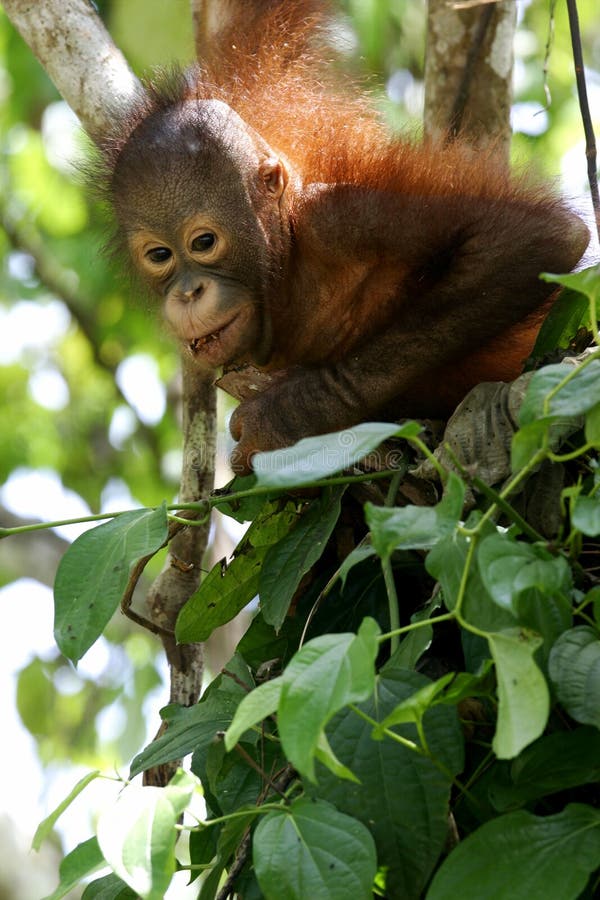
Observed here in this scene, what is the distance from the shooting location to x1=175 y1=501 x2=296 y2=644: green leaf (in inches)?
86.2

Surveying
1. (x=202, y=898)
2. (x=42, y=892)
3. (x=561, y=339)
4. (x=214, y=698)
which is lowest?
(x=42, y=892)

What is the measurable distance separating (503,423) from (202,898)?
914mm

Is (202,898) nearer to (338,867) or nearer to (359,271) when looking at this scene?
(338,867)

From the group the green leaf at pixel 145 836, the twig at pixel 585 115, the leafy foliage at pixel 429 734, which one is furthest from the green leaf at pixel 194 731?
the twig at pixel 585 115

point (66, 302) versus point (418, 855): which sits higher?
point (66, 302)

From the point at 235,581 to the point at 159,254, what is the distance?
3.07ft

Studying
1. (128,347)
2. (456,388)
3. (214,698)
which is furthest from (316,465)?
(128,347)

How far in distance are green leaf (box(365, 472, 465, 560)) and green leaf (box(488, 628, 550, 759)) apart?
5.5 inches

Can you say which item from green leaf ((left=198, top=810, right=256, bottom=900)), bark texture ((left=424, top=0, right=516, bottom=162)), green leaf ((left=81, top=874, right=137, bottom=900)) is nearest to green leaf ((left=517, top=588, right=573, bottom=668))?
green leaf ((left=198, top=810, right=256, bottom=900))

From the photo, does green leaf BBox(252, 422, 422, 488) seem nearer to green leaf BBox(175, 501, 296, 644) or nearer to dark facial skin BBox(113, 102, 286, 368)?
green leaf BBox(175, 501, 296, 644)

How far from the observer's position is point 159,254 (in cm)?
277

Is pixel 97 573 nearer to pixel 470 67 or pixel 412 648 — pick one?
pixel 412 648

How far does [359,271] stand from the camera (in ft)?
8.46

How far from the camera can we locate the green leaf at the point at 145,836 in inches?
51.9
